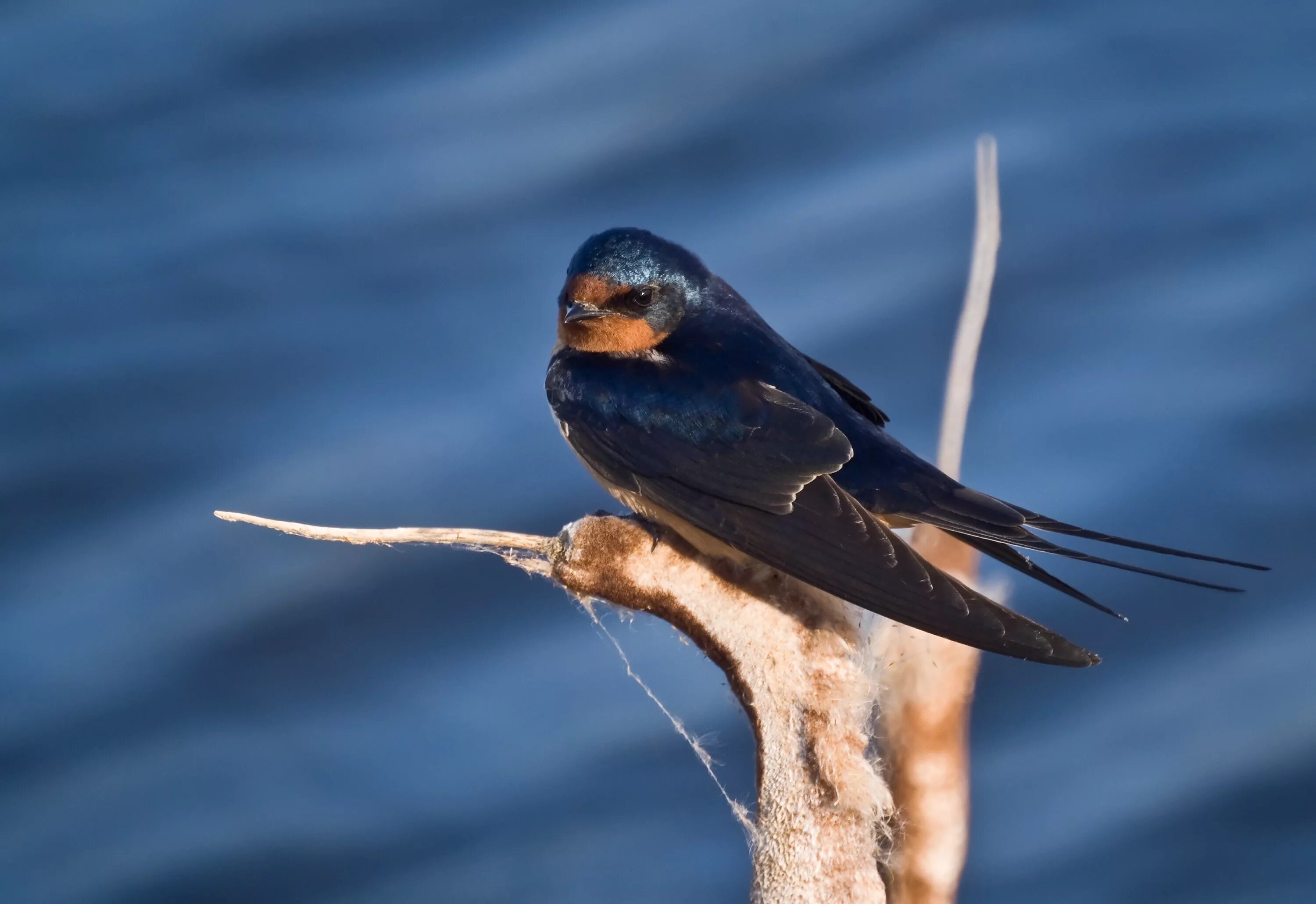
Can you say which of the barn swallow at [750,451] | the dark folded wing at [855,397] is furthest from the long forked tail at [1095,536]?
the dark folded wing at [855,397]

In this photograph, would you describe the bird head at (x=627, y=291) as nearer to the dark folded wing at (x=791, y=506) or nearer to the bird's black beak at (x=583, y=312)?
the bird's black beak at (x=583, y=312)

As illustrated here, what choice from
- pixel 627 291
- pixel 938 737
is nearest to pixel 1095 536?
pixel 938 737

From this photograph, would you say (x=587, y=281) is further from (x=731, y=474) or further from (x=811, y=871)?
(x=811, y=871)

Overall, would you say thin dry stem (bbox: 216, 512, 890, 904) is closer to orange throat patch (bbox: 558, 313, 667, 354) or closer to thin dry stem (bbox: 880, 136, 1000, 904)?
thin dry stem (bbox: 880, 136, 1000, 904)

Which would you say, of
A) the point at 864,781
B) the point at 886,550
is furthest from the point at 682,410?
the point at 864,781

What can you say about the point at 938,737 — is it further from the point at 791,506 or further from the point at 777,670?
the point at 791,506

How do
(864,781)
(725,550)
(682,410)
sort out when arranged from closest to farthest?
(864,781) < (725,550) < (682,410)
